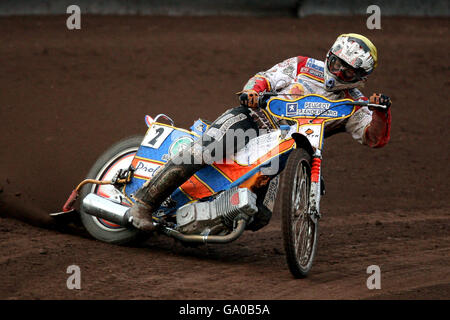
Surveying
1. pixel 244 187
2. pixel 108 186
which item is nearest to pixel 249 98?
pixel 244 187

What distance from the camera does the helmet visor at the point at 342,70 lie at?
18.9 ft

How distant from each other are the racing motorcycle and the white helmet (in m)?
0.27

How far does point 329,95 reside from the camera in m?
6.04

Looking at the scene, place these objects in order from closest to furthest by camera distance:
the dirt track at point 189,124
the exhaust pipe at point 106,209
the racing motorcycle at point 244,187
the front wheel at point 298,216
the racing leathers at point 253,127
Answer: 1. the front wheel at point 298,216
2. the dirt track at point 189,124
3. the racing motorcycle at point 244,187
4. the racing leathers at point 253,127
5. the exhaust pipe at point 106,209

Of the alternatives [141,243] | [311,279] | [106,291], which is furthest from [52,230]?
[311,279]

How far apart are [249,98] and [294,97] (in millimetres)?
412

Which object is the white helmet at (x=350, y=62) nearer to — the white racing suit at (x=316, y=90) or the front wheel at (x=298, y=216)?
the white racing suit at (x=316, y=90)

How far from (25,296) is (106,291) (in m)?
0.52

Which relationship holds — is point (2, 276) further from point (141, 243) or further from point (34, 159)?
point (34, 159)

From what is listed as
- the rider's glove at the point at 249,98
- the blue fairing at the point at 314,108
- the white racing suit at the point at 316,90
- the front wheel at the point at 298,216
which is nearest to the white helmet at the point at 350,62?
the white racing suit at the point at 316,90

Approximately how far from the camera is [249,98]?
562 centimetres

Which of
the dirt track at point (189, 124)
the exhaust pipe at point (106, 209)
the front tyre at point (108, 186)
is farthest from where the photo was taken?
the front tyre at point (108, 186)

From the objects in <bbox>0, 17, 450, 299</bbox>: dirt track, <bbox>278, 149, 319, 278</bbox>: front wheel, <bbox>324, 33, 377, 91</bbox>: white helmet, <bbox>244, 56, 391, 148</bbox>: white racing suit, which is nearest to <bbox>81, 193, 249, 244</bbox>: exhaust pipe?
<bbox>0, 17, 450, 299</bbox>: dirt track

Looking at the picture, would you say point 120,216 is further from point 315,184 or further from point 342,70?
point 342,70
